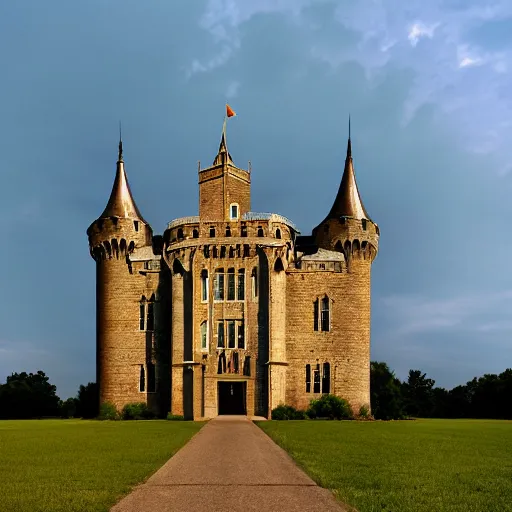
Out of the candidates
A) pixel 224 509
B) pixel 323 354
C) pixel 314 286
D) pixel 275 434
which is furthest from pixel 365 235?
pixel 224 509

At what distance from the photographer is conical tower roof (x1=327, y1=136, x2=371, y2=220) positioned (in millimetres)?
60344

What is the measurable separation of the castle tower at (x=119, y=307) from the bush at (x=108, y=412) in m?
0.52

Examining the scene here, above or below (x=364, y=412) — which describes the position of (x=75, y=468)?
above

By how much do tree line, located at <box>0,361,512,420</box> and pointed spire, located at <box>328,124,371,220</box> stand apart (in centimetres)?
1697

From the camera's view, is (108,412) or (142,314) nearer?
(108,412)

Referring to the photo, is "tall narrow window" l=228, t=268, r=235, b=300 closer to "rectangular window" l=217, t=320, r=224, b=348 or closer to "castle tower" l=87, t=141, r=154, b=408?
"rectangular window" l=217, t=320, r=224, b=348

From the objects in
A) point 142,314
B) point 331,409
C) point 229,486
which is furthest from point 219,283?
point 229,486

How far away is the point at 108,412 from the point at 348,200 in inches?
1039

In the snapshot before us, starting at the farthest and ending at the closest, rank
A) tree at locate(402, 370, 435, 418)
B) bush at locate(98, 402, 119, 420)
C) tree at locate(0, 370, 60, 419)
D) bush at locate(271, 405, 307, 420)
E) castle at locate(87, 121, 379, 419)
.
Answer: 1. tree at locate(402, 370, 435, 418)
2. tree at locate(0, 370, 60, 419)
3. bush at locate(98, 402, 119, 420)
4. castle at locate(87, 121, 379, 419)
5. bush at locate(271, 405, 307, 420)

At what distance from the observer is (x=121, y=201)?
205 ft

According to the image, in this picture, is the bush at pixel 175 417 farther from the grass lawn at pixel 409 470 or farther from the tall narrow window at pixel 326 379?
the grass lawn at pixel 409 470

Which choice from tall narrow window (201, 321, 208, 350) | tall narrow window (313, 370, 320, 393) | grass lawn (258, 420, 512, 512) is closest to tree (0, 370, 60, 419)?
tall narrow window (201, 321, 208, 350)

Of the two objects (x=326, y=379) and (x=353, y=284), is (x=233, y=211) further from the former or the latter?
(x=326, y=379)

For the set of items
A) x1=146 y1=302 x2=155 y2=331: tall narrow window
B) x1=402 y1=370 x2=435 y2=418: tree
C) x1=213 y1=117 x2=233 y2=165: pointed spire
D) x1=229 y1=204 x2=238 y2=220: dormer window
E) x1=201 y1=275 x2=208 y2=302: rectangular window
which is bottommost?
x1=402 y1=370 x2=435 y2=418: tree
